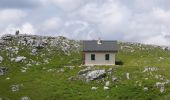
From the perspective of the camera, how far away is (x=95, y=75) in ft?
332

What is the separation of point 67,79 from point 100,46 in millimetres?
21115

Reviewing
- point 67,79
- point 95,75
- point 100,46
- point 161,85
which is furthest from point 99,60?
point 161,85

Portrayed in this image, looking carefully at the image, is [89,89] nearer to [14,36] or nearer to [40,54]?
[40,54]

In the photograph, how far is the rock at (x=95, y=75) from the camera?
330ft

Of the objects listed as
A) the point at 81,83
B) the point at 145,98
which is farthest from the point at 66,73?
the point at 145,98

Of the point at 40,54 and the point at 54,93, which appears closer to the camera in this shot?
the point at 54,93

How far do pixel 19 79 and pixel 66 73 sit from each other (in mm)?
10688

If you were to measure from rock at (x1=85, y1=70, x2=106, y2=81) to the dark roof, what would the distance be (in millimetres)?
17128

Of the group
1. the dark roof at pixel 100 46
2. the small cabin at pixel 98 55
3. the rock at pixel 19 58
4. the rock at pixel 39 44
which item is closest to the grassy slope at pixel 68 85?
the rock at pixel 19 58

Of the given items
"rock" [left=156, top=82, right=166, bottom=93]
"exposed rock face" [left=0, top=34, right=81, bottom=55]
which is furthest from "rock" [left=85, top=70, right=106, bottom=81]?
"exposed rock face" [left=0, top=34, right=81, bottom=55]

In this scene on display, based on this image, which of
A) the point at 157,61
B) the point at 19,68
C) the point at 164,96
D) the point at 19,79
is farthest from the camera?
the point at 157,61

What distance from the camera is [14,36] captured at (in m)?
143

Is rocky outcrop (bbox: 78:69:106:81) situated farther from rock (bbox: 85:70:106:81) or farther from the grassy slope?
the grassy slope

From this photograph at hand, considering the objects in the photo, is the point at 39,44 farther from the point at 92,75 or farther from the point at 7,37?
the point at 92,75
